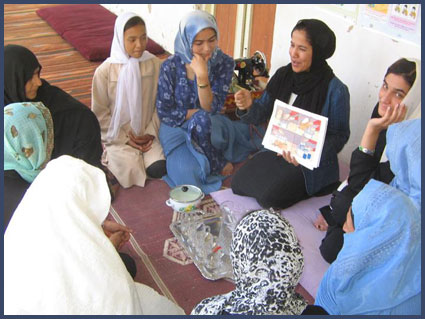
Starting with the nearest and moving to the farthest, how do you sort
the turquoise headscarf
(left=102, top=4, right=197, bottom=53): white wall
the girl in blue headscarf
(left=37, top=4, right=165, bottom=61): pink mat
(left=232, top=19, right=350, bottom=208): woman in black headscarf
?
the turquoise headscarf
(left=232, top=19, right=350, bottom=208): woman in black headscarf
the girl in blue headscarf
(left=102, top=4, right=197, bottom=53): white wall
(left=37, top=4, right=165, bottom=61): pink mat

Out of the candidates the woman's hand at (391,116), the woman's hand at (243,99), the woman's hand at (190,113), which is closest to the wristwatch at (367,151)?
the woman's hand at (391,116)

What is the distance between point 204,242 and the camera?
2.45 m

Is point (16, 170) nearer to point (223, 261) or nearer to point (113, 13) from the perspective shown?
point (223, 261)

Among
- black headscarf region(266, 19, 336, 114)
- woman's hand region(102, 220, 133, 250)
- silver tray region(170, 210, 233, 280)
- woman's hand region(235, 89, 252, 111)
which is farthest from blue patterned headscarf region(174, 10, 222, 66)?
woman's hand region(102, 220, 133, 250)

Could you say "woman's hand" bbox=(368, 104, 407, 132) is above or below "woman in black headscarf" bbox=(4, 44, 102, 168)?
above

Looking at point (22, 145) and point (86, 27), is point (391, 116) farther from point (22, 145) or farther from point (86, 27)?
point (86, 27)

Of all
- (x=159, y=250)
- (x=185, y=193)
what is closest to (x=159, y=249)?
(x=159, y=250)

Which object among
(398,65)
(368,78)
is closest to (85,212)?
(398,65)

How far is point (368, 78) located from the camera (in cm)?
304

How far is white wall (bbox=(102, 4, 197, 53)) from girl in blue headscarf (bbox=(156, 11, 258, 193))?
173 cm

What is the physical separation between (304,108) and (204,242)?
0.97 meters

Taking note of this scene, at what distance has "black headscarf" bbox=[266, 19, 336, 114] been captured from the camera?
2.58 metres

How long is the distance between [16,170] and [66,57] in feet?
10.2

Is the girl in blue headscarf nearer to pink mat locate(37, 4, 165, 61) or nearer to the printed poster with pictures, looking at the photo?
the printed poster with pictures
